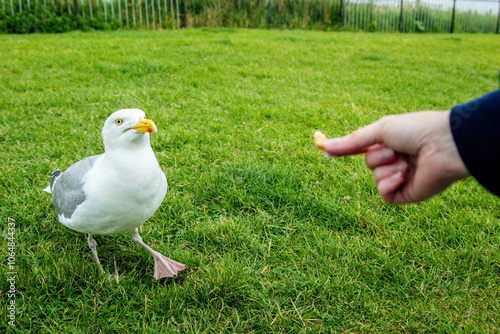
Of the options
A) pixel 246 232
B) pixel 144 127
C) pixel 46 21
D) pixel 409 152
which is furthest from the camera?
pixel 46 21

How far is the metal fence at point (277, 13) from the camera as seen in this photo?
1121cm

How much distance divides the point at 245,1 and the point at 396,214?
12.9 meters

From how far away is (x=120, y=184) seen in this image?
204 cm

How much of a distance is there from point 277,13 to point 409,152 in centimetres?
1426

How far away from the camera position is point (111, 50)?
24.9ft

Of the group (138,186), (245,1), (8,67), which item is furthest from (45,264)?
(245,1)

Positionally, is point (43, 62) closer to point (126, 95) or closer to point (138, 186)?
point (126, 95)

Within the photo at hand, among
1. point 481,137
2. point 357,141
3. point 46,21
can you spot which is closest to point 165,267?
point 357,141

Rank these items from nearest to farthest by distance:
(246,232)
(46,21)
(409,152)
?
(409,152) < (246,232) < (46,21)

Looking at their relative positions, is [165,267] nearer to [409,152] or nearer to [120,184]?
[120,184]

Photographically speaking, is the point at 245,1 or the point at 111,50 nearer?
the point at 111,50

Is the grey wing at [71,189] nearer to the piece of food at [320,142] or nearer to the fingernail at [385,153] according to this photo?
the piece of food at [320,142]

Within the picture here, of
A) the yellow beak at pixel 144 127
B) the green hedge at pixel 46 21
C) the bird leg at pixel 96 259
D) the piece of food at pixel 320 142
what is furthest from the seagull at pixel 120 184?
the green hedge at pixel 46 21

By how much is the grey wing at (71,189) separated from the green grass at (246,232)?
1.10ft
